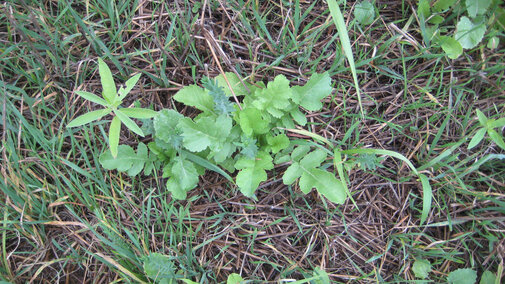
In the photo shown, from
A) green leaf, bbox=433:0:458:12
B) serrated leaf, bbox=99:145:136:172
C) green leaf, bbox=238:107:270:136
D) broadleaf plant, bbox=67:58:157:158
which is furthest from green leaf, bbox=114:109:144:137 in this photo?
green leaf, bbox=433:0:458:12

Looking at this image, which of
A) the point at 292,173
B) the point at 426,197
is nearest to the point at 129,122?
the point at 292,173

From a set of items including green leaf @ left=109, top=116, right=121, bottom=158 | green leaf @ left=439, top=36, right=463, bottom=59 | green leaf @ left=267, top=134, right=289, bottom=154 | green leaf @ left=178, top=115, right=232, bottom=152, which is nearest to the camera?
green leaf @ left=109, top=116, right=121, bottom=158

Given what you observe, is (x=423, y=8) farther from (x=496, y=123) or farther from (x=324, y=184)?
(x=324, y=184)

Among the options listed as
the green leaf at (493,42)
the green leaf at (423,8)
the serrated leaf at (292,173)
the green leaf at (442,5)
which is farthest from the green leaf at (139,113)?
the green leaf at (493,42)

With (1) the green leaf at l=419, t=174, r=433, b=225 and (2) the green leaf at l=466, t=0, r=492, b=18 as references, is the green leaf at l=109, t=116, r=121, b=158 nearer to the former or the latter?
(1) the green leaf at l=419, t=174, r=433, b=225

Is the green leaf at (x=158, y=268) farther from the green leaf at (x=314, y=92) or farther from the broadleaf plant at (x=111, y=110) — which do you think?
the green leaf at (x=314, y=92)

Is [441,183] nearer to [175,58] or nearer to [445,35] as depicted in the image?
[445,35]
